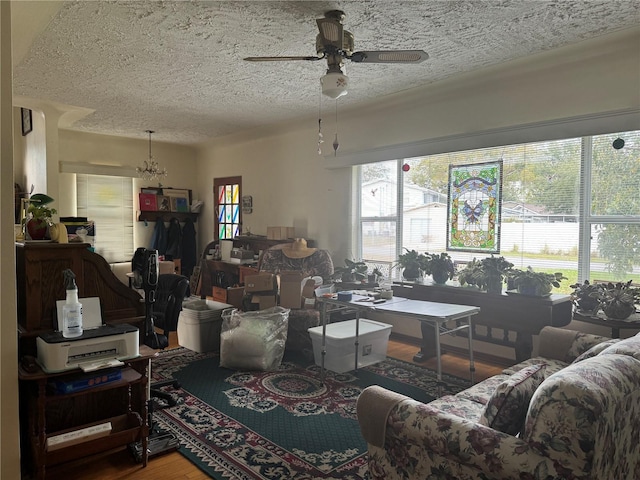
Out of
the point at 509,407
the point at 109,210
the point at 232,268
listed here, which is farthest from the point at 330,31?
the point at 109,210

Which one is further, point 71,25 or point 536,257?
point 536,257

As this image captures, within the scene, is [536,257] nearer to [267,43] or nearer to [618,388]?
[618,388]

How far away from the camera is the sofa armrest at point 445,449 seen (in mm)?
1466

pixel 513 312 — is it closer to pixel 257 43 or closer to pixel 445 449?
pixel 445 449

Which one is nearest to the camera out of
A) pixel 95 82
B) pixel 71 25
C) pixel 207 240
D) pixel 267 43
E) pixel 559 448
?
pixel 559 448

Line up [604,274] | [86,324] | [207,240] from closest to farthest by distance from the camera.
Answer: [86,324], [604,274], [207,240]

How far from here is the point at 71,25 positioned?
2893 mm

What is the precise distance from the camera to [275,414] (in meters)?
3.00

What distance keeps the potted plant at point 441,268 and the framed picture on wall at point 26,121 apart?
5.33 meters

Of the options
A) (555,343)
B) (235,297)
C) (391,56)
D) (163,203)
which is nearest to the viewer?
(391,56)

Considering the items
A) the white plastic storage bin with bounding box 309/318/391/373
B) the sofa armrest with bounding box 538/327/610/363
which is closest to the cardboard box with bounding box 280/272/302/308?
the white plastic storage bin with bounding box 309/318/391/373

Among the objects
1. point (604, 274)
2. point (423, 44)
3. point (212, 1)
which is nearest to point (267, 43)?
point (212, 1)

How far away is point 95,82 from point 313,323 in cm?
310

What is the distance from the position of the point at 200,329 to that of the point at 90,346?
208 centimetres
